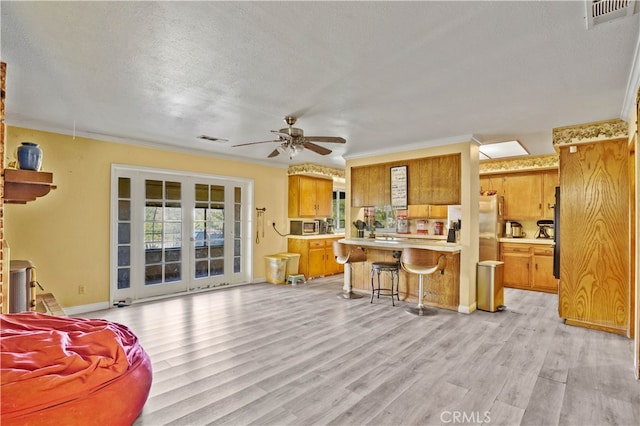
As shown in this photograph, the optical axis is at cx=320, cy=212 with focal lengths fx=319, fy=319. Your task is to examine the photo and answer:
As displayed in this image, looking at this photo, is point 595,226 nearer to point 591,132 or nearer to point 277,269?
point 591,132

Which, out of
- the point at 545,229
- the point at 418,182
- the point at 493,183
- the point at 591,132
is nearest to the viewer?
the point at 591,132

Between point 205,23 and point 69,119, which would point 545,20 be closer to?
point 205,23

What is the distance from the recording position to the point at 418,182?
5.15m

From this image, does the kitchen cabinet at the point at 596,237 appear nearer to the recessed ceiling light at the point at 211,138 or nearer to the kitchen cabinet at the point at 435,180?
the kitchen cabinet at the point at 435,180

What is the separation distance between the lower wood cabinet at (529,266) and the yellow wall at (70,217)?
657cm

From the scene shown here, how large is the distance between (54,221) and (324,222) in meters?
4.95

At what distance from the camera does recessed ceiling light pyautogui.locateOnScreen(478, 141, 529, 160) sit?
16.3 feet

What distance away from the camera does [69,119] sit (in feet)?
12.5

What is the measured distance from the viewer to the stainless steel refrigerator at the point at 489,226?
581 cm

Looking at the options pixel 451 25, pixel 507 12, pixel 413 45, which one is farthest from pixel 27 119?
pixel 507 12

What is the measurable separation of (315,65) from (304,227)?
4.93 m

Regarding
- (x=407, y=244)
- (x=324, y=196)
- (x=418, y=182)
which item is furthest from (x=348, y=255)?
(x=324, y=196)

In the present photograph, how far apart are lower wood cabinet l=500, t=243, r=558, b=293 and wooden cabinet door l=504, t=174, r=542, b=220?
630 mm

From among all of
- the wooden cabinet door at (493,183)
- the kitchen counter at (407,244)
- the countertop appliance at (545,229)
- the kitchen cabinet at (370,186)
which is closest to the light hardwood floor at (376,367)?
the kitchen counter at (407,244)
